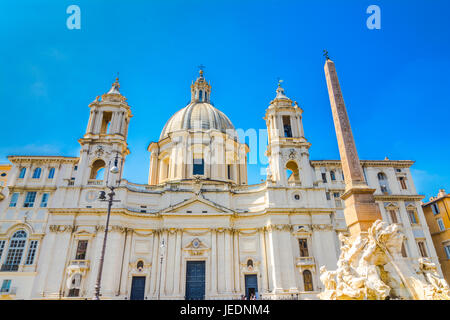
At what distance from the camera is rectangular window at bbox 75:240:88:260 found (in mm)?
28344

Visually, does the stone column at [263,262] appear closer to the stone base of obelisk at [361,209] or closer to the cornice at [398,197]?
the cornice at [398,197]

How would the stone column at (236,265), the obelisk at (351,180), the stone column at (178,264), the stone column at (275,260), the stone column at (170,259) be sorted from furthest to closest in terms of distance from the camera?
the stone column at (236,265)
the stone column at (170,259)
the stone column at (178,264)
the stone column at (275,260)
the obelisk at (351,180)

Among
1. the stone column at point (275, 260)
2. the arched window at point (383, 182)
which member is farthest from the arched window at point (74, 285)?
the arched window at point (383, 182)

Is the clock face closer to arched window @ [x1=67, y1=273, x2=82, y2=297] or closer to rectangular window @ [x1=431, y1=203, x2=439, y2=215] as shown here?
arched window @ [x1=67, y1=273, x2=82, y2=297]

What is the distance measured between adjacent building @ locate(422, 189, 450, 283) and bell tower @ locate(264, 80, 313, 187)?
16416 mm

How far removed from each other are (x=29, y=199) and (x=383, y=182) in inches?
1531

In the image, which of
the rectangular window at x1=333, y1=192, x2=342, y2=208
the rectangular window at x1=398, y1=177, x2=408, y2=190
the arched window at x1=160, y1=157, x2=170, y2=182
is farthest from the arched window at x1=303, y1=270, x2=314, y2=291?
the arched window at x1=160, y1=157, x2=170, y2=182

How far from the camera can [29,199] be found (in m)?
30.1

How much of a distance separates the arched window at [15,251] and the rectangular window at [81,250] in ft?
16.3

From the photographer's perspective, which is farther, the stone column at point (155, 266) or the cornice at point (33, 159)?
the cornice at point (33, 159)

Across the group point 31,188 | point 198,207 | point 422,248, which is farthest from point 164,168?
point 422,248

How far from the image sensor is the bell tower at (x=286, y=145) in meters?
33.3

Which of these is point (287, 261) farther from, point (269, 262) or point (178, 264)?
point (178, 264)
